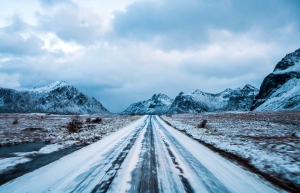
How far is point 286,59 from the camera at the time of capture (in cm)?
17400

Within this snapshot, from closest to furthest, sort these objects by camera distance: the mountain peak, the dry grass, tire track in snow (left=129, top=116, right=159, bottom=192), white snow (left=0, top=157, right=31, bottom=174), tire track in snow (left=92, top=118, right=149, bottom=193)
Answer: tire track in snow (left=92, top=118, right=149, bottom=193) → tire track in snow (left=129, top=116, right=159, bottom=192) → white snow (left=0, top=157, right=31, bottom=174) → the dry grass → the mountain peak

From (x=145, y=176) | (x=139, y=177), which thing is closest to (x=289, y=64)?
(x=145, y=176)

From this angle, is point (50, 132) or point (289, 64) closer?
point (50, 132)

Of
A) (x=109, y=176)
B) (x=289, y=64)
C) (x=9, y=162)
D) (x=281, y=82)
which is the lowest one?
(x=9, y=162)

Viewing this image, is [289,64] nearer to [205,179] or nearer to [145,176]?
[205,179]

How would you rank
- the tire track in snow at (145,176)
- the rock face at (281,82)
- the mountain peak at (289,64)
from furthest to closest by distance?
the mountain peak at (289,64) < the rock face at (281,82) < the tire track in snow at (145,176)

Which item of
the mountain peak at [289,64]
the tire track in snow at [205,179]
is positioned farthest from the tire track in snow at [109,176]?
the mountain peak at [289,64]

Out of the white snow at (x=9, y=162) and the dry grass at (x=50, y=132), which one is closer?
the white snow at (x=9, y=162)

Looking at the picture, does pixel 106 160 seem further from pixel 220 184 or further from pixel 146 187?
pixel 220 184

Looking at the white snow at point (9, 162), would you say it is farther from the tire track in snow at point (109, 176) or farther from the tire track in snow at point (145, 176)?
the tire track in snow at point (145, 176)

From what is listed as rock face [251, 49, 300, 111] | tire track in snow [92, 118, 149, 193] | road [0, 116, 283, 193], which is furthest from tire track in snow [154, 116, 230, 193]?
rock face [251, 49, 300, 111]

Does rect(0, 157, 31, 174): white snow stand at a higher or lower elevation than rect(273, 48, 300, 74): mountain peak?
lower

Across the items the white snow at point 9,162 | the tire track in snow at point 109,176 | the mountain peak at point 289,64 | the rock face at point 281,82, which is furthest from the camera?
the mountain peak at point 289,64

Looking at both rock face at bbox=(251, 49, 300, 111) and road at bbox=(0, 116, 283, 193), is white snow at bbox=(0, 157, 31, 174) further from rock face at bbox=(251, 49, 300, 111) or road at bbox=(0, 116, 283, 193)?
rock face at bbox=(251, 49, 300, 111)
